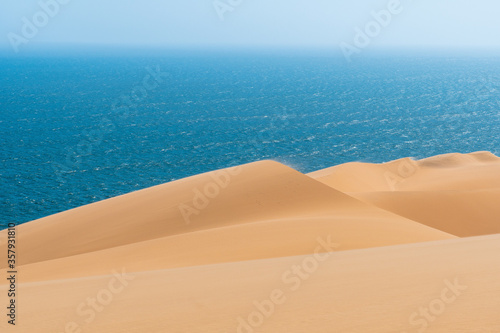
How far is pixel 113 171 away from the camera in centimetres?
4512

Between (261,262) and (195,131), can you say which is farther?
(195,131)

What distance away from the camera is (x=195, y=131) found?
63.2m

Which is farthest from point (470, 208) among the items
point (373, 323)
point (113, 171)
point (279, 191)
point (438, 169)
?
point (113, 171)

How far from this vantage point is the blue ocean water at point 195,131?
4303 cm

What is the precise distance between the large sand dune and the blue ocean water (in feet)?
58.1

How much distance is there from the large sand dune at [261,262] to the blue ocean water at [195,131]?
1770cm

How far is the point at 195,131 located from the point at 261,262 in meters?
53.1

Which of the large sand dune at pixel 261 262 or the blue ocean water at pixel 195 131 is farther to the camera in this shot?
the blue ocean water at pixel 195 131

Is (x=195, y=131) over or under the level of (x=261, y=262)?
over

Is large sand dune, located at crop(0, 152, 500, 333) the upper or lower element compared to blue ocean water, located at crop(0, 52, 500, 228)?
lower

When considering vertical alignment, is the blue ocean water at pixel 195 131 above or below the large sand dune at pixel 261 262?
above

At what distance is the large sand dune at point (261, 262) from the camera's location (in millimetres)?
7141

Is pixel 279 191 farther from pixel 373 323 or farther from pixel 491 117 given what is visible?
pixel 491 117

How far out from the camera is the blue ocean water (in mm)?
43031
